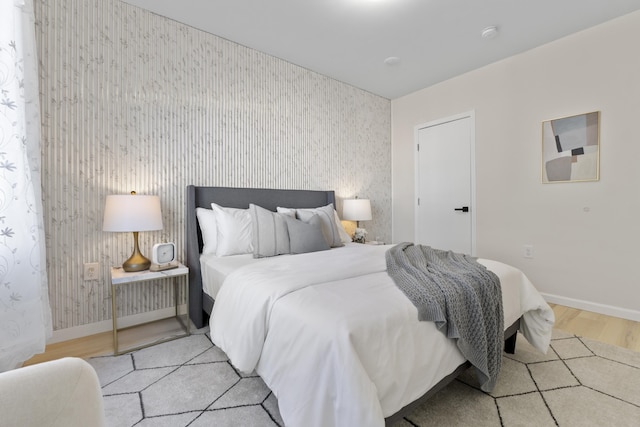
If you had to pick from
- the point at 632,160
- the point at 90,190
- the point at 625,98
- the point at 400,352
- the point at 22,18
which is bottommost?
the point at 400,352

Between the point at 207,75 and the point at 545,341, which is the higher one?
the point at 207,75

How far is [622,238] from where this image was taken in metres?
2.63

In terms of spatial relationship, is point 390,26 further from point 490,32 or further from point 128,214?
point 128,214

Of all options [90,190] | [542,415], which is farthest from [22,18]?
[542,415]

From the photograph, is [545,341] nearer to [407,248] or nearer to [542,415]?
[542,415]

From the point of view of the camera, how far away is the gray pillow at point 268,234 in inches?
93.1

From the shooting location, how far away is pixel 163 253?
230 cm

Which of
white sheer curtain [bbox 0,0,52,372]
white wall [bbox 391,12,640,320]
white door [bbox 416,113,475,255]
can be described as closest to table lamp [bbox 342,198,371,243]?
white door [bbox 416,113,475,255]

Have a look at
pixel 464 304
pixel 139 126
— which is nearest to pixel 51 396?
pixel 464 304

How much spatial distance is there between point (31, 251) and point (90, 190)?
28.2 inches

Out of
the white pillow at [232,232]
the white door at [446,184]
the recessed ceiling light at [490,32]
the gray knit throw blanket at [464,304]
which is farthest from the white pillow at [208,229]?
the recessed ceiling light at [490,32]

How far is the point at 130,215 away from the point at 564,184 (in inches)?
152

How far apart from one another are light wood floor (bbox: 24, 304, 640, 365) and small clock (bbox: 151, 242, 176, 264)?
1.97ft

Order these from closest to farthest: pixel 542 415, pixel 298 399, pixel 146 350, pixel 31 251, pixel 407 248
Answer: pixel 298 399, pixel 542 415, pixel 31 251, pixel 146 350, pixel 407 248
